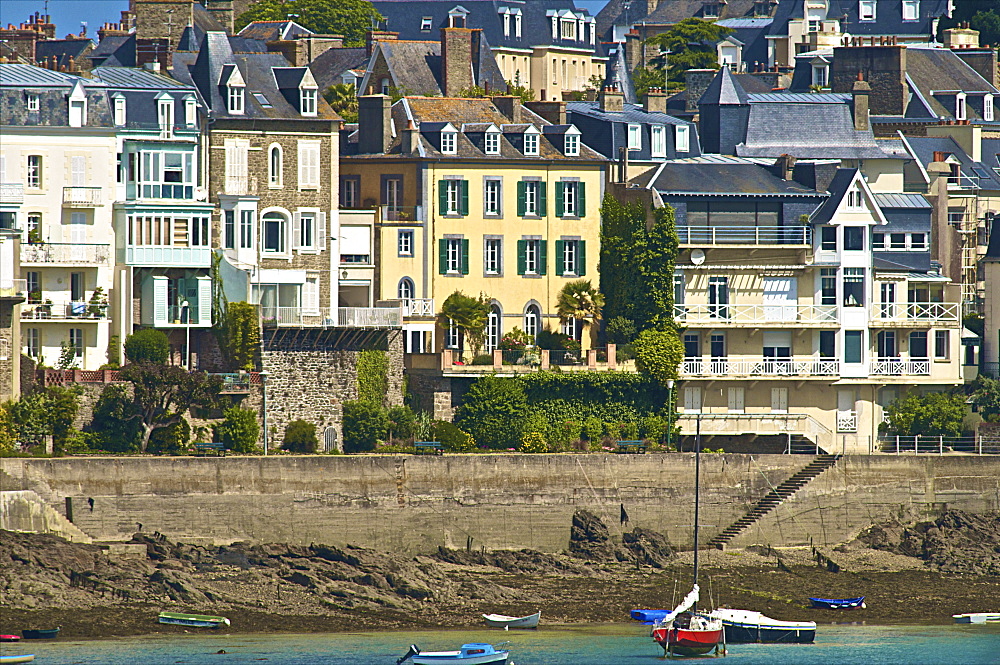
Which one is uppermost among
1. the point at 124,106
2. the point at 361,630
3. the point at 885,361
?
the point at 124,106

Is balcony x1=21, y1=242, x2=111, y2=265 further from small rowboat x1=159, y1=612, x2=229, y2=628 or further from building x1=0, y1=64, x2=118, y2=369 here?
small rowboat x1=159, y1=612, x2=229, y2=628

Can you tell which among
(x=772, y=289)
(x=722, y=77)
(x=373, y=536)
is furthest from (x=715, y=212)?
(x=373, y=536)

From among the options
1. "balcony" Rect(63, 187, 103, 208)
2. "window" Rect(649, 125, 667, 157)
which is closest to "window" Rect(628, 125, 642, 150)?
"window" Rect(649, 125, 667, 157)

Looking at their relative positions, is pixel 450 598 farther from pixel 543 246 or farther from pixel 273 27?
pixel 273 27

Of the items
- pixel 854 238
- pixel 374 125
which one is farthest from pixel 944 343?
pixel 374 125

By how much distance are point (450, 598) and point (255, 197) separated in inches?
616

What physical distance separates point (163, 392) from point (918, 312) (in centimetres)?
2670

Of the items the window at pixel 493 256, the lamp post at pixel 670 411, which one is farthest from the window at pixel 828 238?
the window at pixel 493 256

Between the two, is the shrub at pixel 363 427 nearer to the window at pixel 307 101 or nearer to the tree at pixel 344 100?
the window at pixel 307 101

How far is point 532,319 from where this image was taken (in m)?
91.9

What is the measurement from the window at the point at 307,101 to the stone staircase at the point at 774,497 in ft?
60.7

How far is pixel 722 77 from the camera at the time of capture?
101500 mm

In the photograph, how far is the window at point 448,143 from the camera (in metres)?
91.2

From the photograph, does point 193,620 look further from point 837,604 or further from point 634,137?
point 634,137
